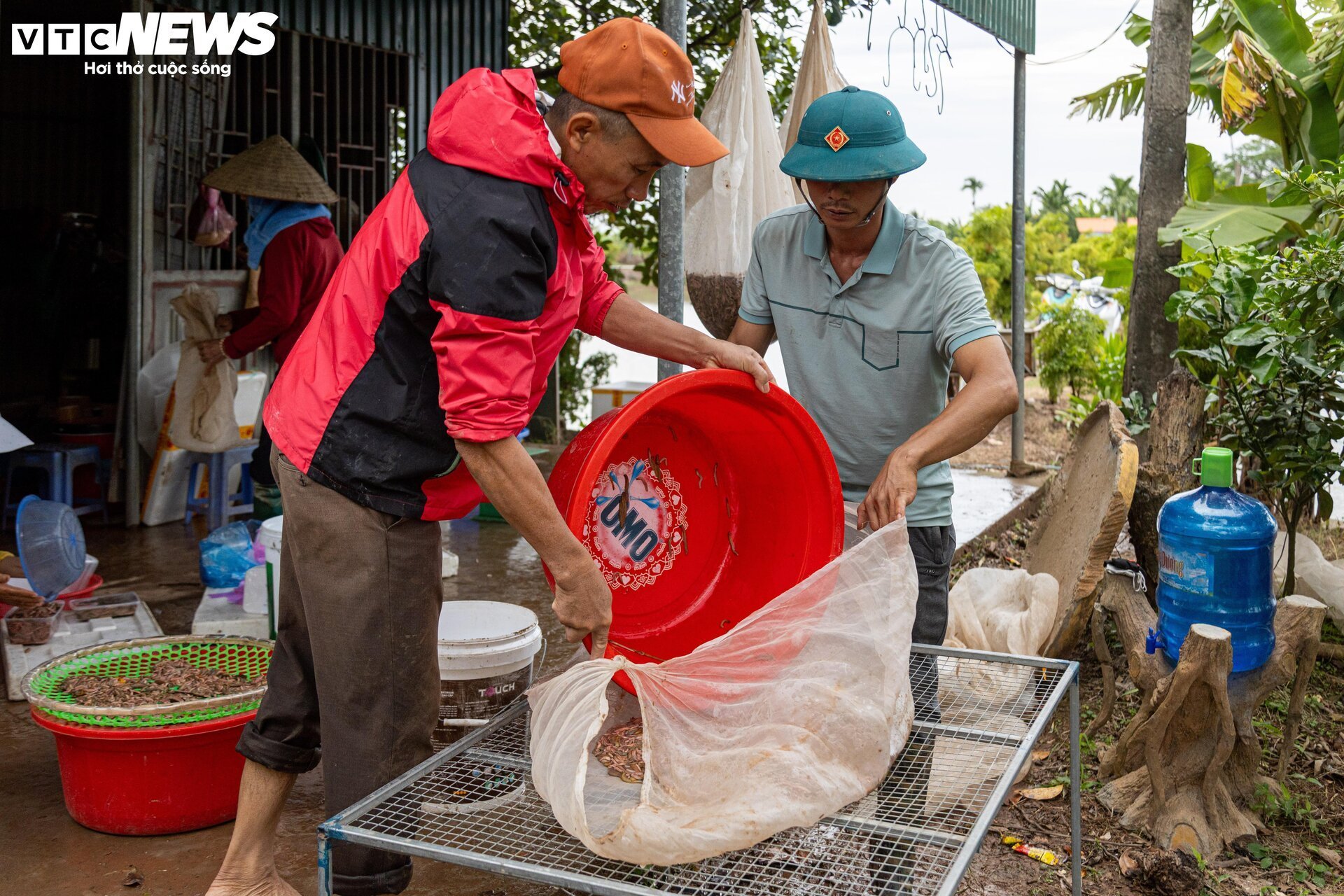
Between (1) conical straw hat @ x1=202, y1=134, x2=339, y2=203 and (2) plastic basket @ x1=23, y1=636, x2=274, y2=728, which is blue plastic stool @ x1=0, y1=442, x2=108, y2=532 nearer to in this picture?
(1) conical straw hat @ x1=202, y1=134, x2=339, y2=203

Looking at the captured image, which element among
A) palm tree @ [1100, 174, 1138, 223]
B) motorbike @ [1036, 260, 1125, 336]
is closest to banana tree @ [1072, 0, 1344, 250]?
motorbike @ [1036, 260, 1125, 336]

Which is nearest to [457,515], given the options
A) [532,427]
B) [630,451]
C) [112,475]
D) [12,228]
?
[630,451]

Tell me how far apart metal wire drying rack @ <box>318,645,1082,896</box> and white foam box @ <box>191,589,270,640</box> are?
201 cm

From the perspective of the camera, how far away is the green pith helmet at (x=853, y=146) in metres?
2.35

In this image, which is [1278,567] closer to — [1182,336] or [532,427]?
[1182,336]

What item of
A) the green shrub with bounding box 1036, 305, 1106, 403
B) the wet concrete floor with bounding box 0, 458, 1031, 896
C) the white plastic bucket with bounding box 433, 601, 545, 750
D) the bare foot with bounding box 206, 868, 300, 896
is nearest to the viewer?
the bare foot with bounding box 206, 868, 300, 896

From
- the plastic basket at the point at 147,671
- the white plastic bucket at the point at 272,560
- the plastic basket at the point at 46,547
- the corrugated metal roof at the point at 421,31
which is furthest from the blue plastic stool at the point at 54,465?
the plastic basket at the point at 147,671

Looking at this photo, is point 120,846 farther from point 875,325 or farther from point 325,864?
point 875,325

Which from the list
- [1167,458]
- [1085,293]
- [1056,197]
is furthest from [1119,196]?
[1167,458]

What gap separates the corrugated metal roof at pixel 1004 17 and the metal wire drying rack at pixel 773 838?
408 cm

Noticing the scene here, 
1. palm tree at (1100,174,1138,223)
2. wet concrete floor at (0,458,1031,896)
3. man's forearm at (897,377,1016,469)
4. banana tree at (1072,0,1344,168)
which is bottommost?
wet concrete floor at (0,458,1031,896)

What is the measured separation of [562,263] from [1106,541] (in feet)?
8.08

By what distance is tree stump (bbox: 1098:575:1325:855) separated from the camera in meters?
3.03

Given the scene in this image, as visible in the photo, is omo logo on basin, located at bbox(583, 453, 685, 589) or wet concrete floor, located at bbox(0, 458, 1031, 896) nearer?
omo logo on basin, located at bbox(583, 453, 685, 589)
